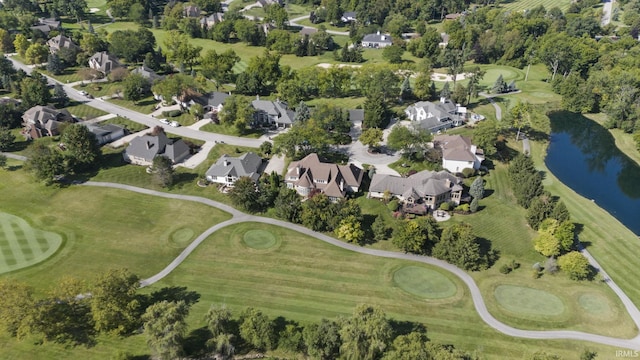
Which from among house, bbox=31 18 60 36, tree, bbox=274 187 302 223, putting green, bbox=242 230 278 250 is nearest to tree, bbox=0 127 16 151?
putting green, bbox=242 230 278 250

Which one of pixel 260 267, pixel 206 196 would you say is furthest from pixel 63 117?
pixel 260 267

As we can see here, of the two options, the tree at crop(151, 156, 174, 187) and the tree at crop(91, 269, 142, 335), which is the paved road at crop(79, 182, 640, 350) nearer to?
the tree at crop(151, 156, 174, 187)

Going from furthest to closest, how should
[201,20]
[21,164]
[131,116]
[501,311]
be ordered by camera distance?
1. [201,20]
2. [131,116]
3. [21,164]
4. [501,311]

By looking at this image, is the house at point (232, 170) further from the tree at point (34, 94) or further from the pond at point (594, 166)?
the pond at point (594, 166)

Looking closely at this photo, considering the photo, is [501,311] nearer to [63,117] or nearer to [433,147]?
[433,147]

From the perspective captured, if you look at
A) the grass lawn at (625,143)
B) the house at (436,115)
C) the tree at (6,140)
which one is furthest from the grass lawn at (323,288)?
the grass lawn at (625,143)

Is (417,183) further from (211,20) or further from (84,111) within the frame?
(211,20)

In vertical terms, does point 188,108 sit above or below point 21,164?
above
